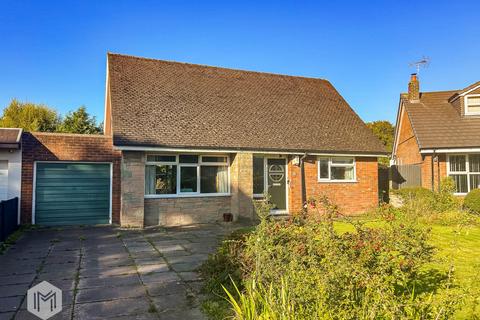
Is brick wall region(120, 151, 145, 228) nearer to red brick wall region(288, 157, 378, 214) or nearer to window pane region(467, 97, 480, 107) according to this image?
red brick wall region(288, 157, 378, 214)

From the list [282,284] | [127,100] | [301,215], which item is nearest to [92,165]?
[127,100]

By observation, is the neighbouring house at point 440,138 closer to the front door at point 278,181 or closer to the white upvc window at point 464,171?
the white upvc window at point 464,171

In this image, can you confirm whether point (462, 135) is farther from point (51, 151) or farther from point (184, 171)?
point (51, 151)

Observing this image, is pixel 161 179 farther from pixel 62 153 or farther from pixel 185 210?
pixel 62 153

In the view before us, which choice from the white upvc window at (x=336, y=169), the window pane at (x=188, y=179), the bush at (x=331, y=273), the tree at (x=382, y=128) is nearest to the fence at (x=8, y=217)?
the window pane at (x=188, y=179)

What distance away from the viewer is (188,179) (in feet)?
40.8

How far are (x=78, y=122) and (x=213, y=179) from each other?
1927 cm

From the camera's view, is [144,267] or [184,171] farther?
[184,171]

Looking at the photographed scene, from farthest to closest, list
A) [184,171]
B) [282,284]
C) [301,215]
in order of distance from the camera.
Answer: [184,171]
[301,215]
[282,284]

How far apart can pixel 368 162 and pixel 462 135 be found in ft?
17.3

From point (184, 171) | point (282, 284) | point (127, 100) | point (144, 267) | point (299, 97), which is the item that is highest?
point (299, 97)

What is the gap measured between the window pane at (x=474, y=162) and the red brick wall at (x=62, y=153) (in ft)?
50.8

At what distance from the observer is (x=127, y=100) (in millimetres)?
12727

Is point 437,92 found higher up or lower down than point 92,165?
higher up
